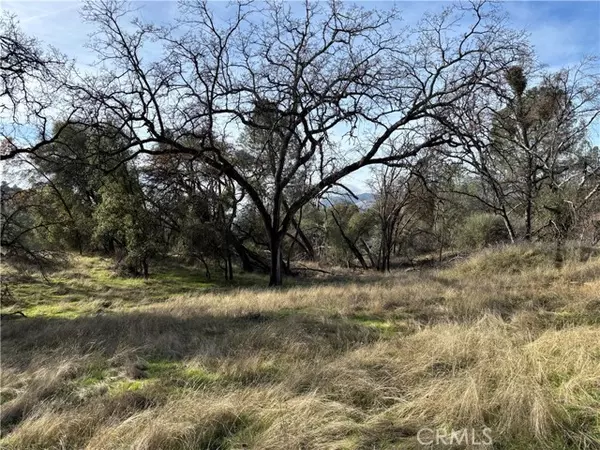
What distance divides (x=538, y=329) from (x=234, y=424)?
3.90 m

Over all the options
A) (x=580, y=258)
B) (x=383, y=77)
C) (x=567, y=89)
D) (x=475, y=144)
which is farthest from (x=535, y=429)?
(x=567, y=89)

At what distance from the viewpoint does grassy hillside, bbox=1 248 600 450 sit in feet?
9.58

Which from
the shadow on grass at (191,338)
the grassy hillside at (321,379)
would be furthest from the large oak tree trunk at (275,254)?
the grassy hillside at (321,379)

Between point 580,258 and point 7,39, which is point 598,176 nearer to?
point 580,258

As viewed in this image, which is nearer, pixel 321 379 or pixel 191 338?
pixel 321 379

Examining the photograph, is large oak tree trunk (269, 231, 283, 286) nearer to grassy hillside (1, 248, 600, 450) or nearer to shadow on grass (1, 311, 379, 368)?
shadow on grass (1, 311, 379, 368)

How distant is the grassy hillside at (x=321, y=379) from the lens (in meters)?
2.92

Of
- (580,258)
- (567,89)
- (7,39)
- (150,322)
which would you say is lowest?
(150,322)

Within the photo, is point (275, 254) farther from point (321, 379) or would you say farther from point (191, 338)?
point (321, 379)

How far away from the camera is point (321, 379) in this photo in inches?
148

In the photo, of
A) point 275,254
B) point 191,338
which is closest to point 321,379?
point 191,338

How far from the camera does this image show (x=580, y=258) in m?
11.9

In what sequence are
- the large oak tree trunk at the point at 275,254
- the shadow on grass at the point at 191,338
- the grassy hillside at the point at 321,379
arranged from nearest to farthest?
the grassy hillside at the point at 321,379 → the shadow on grass at the point at 191,338 → the large oak tree trunk at the point at 275,254

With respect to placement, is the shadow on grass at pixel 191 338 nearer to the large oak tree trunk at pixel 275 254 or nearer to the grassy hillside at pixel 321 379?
the grassy hillside at pixel 321 379
